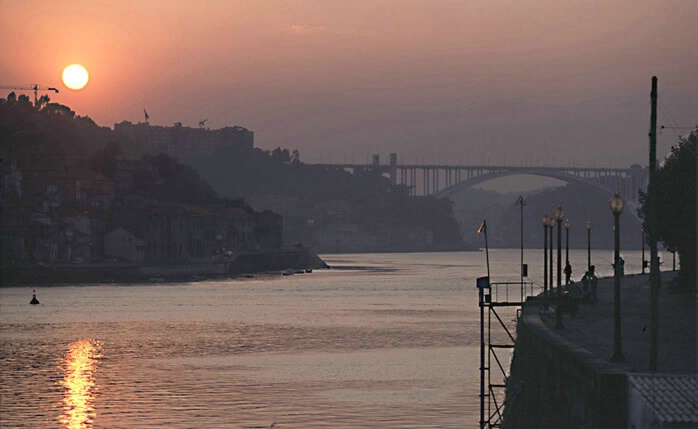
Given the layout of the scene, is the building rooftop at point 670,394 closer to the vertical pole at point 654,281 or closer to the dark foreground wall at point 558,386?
the dark foreground wall at point 558,386

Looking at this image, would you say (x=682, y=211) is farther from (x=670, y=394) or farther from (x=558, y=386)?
(x=670, y=394)

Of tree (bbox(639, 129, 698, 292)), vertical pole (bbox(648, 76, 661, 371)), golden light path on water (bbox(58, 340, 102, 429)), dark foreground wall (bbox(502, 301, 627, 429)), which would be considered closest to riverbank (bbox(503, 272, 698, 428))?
dark foreground wall (bbox(502, 301, 627, 429))

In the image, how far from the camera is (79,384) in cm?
4488

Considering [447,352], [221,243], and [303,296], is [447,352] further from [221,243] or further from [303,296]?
[221,243]

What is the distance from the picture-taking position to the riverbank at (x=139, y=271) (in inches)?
5007

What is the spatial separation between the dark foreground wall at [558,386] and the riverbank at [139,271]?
300 feet

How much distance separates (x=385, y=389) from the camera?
4350cm

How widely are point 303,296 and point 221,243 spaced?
7483 cm

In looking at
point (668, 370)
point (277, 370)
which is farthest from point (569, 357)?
point (277, 370)

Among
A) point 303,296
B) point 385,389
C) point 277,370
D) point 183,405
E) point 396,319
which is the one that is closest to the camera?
point 183,405

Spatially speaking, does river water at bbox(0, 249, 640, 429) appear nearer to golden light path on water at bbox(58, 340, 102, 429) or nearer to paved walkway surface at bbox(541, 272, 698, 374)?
golden light path on water at bbox(58, 340, 102, 429)

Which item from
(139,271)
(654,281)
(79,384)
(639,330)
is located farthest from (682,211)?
(139,271)

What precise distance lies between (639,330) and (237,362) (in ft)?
72.1

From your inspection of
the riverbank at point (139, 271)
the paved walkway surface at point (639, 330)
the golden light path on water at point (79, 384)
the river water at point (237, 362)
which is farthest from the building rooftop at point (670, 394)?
the riverbank at point (139, 271)
